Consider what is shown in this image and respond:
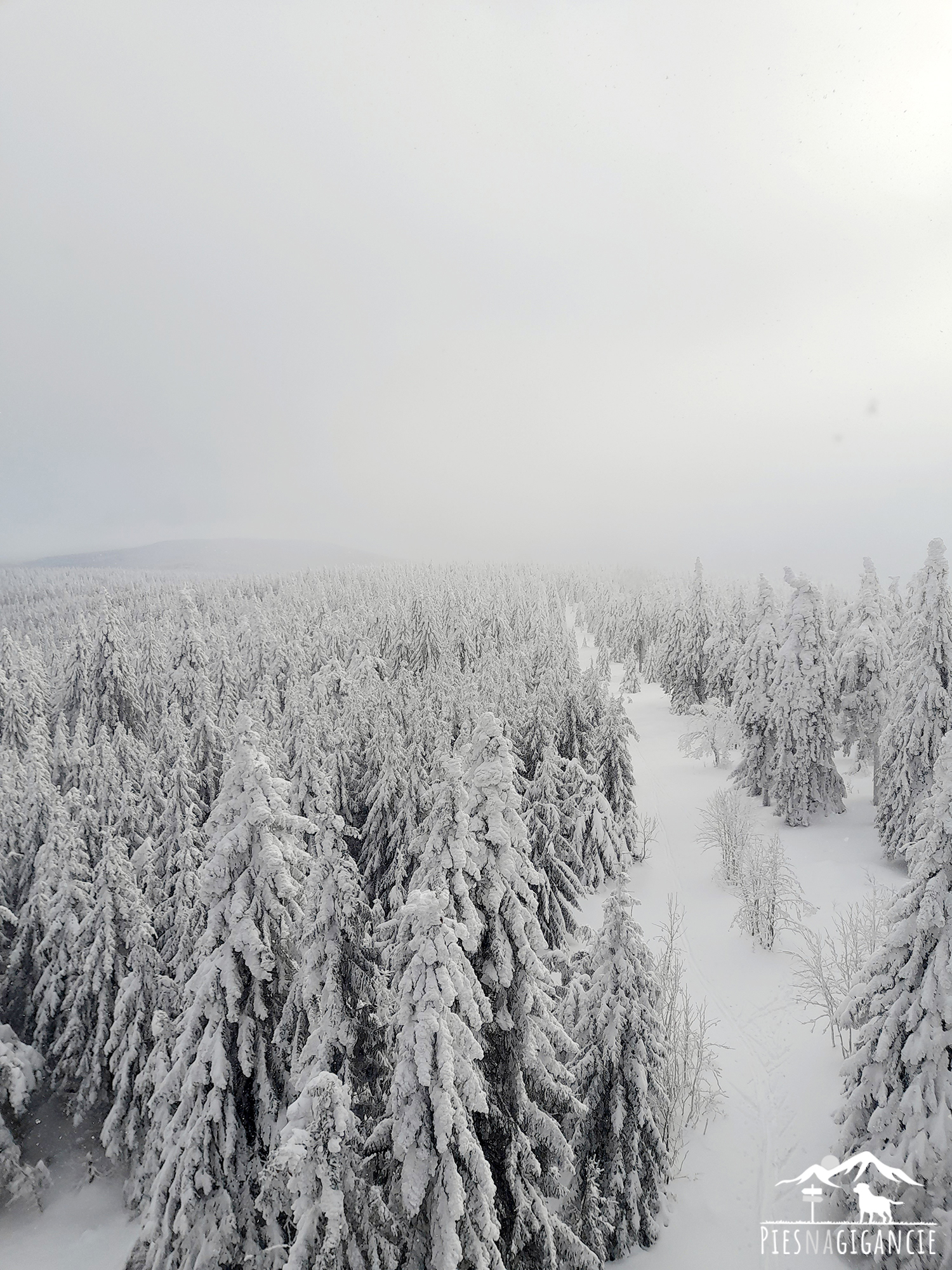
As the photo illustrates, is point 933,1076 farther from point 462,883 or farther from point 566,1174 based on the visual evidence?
point 462,883

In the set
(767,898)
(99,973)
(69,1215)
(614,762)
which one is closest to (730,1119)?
(767,898)

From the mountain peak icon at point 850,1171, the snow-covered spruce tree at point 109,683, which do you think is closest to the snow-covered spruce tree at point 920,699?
the mountain peak icon at point 850,1171

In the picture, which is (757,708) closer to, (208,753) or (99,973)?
(208,753)

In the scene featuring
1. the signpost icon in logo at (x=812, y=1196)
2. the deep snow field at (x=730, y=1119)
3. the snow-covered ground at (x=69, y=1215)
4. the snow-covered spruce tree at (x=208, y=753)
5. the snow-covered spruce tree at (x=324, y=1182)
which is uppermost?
the snow-covered spruce tree at (x=324, y=1182)

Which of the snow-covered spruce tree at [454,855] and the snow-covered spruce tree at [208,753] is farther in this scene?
the snow-covered spruce tree at [208,753]

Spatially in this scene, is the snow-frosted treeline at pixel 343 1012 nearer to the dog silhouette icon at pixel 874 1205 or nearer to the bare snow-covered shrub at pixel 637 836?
the dog silhouette icon at pixel 874 1205

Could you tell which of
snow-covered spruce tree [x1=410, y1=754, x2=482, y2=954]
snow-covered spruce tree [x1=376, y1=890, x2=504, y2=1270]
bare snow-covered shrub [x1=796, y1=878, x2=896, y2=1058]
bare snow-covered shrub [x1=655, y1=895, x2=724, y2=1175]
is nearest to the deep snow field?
bare snow-covered shrub [x1=655, y1=895, x2=724, y2=1175]

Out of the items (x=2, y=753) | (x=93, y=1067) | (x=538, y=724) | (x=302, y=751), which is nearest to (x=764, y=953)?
(x=538, y=724)
